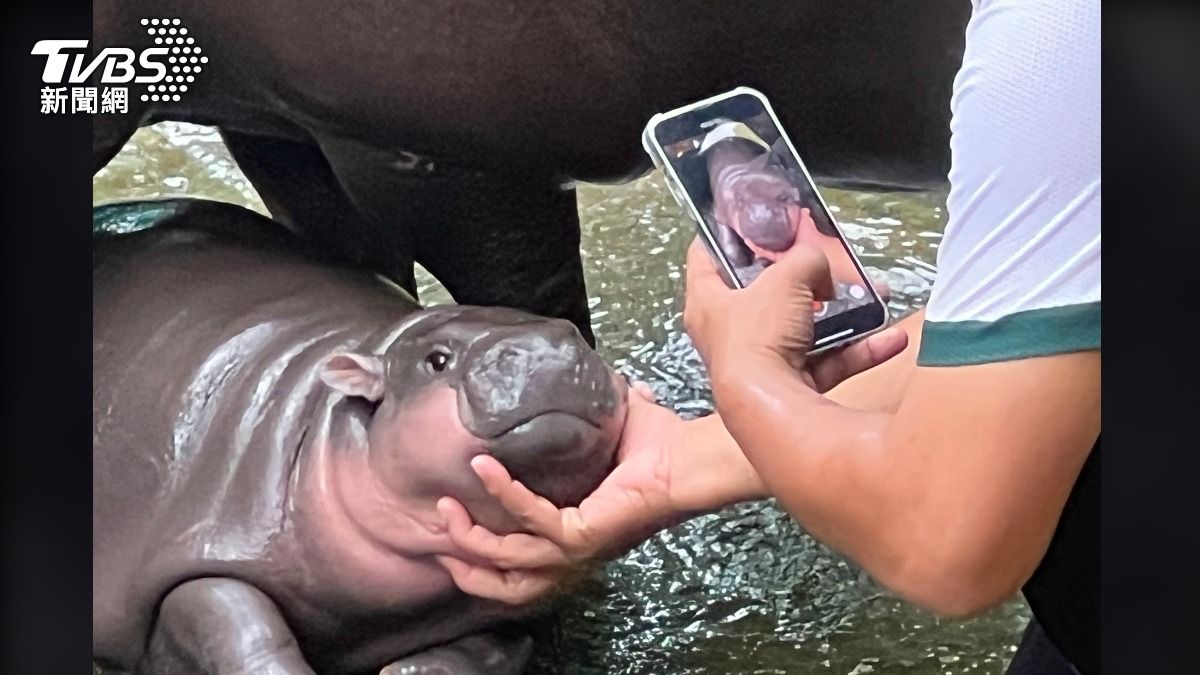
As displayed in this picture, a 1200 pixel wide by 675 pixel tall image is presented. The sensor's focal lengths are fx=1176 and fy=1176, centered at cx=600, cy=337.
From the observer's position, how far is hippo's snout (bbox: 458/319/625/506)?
879 mm

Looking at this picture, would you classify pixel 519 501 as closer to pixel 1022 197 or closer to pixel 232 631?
pixel 232 631

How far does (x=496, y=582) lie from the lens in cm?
91

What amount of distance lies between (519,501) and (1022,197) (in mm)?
419

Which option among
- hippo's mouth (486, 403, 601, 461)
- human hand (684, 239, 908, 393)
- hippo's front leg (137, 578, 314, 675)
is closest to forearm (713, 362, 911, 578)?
human hand (684, 239, 908, 393)

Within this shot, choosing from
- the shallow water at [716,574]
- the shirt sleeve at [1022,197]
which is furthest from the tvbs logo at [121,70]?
the shirt sleeve at [1022,197]

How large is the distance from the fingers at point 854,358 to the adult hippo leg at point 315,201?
35 centimetres

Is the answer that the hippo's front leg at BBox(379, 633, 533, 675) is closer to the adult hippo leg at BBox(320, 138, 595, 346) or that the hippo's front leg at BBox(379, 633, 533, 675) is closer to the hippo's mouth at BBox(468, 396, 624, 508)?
the hippo's mouth at BBox(468, 396, 624, 508)

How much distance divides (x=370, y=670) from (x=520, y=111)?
0.46m

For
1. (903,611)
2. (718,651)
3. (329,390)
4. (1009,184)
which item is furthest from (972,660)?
(329,390)

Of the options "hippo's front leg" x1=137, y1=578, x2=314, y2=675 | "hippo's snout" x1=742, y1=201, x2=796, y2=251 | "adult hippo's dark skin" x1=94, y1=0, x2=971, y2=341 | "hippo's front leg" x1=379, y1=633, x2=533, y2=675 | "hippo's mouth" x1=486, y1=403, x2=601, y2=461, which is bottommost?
"hippo's front leg" x1=379, y1=633, x2=533, y2=675

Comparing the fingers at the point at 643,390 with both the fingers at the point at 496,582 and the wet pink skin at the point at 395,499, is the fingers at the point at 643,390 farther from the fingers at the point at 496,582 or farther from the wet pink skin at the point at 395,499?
the fingers at the point at 496,582

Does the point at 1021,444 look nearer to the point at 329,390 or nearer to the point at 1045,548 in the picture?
the point at 1045,548

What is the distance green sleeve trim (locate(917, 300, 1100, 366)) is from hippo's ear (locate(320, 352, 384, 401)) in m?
0.41

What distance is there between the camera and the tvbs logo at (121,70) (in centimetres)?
98
